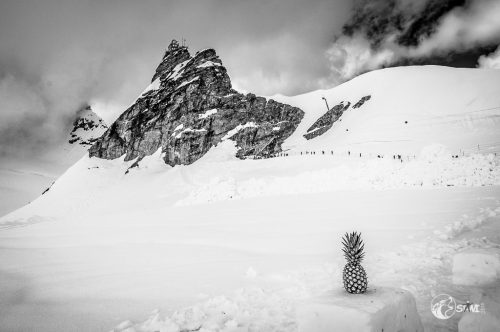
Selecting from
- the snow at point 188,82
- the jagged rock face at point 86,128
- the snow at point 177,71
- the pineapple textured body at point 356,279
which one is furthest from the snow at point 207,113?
the jagged rock face at point 86,128

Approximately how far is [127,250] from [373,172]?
19.0 metres

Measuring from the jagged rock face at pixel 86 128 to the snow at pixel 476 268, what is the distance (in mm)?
162271

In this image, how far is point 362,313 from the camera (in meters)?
2.61

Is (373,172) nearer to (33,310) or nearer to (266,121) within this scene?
(33,310)

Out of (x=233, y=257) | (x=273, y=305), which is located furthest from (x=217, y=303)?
(x=233, y=257)

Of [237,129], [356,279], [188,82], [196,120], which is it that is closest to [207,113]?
[196,120]

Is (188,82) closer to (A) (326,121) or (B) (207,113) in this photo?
(B) (207,113)

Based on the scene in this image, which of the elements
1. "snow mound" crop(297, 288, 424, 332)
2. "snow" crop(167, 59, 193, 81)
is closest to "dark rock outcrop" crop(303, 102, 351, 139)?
"snow" crop(167, 59, 193, 81)

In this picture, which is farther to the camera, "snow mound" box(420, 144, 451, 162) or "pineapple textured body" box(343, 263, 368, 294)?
"snow mound" box(420, 144, 451, 162)

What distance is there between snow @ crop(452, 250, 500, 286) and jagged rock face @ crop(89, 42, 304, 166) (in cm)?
5164

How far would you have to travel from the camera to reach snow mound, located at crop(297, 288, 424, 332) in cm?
262

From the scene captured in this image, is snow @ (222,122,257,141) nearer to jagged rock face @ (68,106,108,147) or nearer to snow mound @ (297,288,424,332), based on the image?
snow mound @ (297,288,424,332)

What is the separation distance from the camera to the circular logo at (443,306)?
3576mm

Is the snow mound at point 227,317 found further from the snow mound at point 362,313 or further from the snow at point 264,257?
the snow mound at point 362,313
